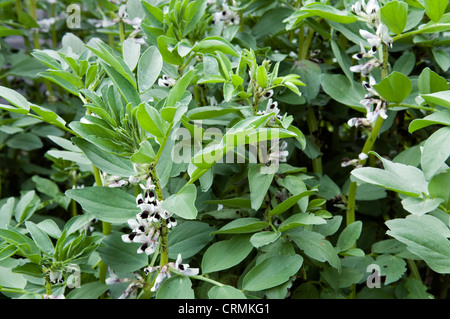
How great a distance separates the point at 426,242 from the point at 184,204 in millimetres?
238

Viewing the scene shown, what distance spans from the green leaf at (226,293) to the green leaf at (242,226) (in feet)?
0.20

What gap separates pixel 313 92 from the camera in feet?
2.25

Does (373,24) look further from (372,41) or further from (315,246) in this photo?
(315,246)

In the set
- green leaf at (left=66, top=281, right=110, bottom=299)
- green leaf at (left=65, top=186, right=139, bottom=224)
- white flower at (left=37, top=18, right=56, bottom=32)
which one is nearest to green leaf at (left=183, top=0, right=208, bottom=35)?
green leaf at (left=65, top=186, right=139, bottom=224)

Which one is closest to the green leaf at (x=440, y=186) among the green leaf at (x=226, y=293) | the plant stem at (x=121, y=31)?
the green leaf at (x=226, y=293)

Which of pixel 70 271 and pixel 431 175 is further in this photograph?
pixel 70 271

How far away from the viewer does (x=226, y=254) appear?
21.3 inches

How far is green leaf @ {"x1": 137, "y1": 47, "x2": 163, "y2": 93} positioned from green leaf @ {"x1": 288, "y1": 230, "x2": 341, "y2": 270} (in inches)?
9.2

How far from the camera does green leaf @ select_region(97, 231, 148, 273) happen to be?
55cm

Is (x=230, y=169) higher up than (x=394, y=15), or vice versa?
(x=394, y=15)

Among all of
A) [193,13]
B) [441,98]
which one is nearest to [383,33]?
[441,98]
